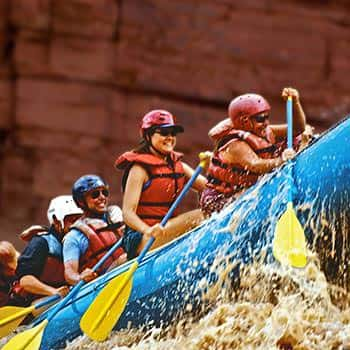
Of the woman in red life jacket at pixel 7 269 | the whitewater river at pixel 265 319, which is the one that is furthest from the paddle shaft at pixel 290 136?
the woman in red life jacket at pixel 7 269

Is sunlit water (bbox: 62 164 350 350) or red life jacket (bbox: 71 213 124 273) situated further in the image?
red life jacket (bbox: 71 213 124 273)

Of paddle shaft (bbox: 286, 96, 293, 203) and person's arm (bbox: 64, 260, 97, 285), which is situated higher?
paddle shaft (bbox: 286, 96, 293, 203)

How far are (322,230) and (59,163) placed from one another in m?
5.14

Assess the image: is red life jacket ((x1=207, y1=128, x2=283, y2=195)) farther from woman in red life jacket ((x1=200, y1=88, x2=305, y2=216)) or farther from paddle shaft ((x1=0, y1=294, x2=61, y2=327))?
paddle shaft ((x1=0, y1=294, x2=61, y2=327))

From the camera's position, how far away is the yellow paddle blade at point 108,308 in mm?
5176

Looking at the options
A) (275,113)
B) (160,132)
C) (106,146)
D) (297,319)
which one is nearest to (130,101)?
(106,146)

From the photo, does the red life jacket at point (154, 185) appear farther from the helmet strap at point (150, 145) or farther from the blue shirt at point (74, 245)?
the blue shirt at point (74, 245)

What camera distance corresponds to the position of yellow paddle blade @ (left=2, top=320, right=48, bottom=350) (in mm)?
5340

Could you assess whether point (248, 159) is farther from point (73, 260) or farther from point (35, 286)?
point (35, 286)

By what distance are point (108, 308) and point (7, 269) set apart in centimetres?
86

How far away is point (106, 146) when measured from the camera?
10023 mm

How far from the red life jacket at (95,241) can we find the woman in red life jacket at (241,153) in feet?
1.55

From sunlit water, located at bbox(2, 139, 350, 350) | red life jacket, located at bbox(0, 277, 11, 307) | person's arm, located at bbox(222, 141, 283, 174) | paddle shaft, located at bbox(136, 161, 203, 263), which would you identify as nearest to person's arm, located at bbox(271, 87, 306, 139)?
person's arm, located at bbox(222, 141, 283, 174)

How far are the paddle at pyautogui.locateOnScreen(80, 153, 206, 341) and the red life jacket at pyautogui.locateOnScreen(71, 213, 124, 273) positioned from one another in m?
0.35
